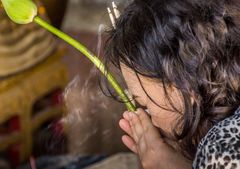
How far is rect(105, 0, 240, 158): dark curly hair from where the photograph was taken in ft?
4.83

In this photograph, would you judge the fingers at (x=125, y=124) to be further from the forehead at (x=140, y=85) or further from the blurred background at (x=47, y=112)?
the blurred background at (x=47, y=112)

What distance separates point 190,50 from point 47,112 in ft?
3.98

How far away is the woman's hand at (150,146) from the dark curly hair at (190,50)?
7 cm

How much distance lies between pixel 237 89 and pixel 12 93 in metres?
1.11

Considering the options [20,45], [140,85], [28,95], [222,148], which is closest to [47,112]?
[28,95]

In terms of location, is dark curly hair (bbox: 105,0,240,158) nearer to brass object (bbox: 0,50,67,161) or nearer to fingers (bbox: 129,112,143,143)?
fingers (bbox: 129,112,143,143)

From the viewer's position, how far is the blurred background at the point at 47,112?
93.7 inches

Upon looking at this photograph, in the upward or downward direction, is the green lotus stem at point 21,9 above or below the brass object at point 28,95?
above

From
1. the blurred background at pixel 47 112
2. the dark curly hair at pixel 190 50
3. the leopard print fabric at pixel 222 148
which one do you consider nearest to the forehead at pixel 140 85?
the dark curly hair at pixel 190 50

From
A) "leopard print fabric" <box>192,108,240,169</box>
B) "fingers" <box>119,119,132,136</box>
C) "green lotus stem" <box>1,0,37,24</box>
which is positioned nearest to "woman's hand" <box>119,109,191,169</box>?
"fingers" <box>119,119,132,136</box>

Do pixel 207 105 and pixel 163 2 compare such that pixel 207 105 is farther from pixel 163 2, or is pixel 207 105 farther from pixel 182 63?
pixel 163 2

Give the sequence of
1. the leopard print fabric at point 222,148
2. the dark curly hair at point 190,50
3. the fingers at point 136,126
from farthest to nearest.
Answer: the fingers at point 136,126 → the dark curly hair at point 190,50 → the leopard print fabric at point 222,148

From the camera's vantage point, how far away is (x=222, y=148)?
1.32 metres

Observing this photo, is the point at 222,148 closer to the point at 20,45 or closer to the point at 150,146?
the point at 150,146
